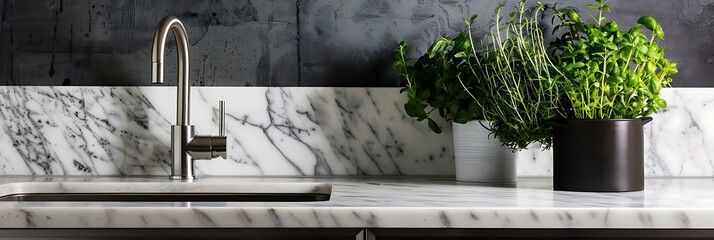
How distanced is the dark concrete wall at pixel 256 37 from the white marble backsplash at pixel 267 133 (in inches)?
1.4

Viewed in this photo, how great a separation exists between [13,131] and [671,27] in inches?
54.7

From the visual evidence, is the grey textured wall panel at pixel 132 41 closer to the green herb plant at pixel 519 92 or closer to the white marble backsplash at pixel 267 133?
the white marble backsplash at pixel 267 133

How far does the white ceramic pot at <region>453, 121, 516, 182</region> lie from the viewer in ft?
4.89

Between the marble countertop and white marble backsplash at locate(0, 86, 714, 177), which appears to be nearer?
the marble countertop

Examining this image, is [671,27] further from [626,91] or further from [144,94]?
[144,94]

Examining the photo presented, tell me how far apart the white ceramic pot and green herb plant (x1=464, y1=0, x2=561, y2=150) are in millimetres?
43

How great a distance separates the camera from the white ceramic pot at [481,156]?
1.49 metres

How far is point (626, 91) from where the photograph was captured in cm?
128

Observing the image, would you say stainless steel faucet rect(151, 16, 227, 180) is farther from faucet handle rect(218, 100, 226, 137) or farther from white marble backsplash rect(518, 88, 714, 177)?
white marble backsplash rect(518, 88, 714, 177)

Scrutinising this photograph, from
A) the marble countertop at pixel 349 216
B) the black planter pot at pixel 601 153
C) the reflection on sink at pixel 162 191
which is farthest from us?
the reflection on sink at pixel 162 191

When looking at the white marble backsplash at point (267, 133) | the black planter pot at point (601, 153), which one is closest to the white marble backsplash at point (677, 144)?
the white marble backsplash at point (267, 133)

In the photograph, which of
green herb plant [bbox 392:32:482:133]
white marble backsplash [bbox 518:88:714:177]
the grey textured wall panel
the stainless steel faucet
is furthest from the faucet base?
white marble backsplash [bbox 518:88:714:177]

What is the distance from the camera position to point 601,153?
4.04 ft

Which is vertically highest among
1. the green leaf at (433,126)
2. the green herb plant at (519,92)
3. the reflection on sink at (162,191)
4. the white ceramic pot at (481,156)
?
the green herb plant at (519,92)
